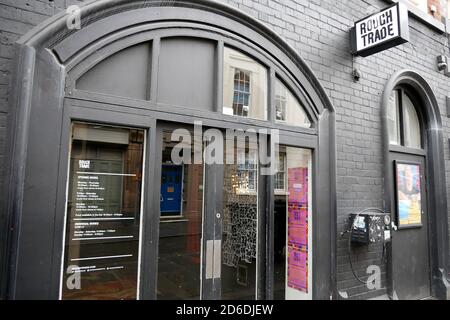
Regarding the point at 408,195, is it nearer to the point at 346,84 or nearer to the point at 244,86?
the point at 346,84

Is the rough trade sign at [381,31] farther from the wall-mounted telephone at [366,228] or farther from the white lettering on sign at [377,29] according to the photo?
the wall-mounted telephone at [366,228]

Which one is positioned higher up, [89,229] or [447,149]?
[447,149]

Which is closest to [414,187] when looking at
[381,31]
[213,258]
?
[381,31]

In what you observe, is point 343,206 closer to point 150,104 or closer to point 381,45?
point 381,45

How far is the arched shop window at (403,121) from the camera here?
550 cm

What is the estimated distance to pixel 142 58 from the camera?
3.11m

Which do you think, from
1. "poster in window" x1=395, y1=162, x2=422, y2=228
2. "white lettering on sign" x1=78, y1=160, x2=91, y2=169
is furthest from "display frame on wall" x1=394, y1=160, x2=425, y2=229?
"white lettering on sign" x1=78, y1=160, x2=91, y2=169

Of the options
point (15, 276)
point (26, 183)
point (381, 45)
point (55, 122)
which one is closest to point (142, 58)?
point (55, 122)

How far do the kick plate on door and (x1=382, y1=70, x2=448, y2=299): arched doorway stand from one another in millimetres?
2947

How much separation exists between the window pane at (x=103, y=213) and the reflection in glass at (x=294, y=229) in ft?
6.09

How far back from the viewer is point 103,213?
2857 millimetres

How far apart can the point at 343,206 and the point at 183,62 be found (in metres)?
2.90

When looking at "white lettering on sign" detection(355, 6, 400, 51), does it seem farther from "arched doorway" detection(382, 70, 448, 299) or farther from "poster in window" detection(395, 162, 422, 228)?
"poster in window" detection(395, 162, 422, 228)

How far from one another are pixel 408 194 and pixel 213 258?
3.79m
